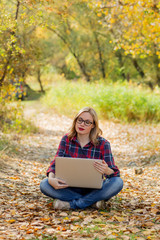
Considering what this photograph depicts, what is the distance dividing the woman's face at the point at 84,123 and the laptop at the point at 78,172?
0.41 m

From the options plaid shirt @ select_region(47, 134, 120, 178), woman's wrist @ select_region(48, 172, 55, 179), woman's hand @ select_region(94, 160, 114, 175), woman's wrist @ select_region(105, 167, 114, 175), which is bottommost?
woman's wrist @ select_region(48, 172, 55, 179)

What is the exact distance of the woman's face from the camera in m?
3.53

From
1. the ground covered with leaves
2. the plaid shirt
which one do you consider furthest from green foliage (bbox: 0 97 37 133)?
the plaid shirt

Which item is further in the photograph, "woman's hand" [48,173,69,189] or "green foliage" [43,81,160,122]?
"green foliage" [43,81,160,122]

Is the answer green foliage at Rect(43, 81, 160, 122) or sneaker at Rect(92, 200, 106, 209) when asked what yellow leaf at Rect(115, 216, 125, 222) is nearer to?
sneaker at Rect(92, 200, 106, 209)

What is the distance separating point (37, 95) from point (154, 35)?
12.2 meters

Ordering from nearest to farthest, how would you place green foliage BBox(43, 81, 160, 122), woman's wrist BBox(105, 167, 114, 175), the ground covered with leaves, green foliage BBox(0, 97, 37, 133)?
the ground covered with leaves < woman's wrist BBox(105, 167, 114, 175) < green foliage BBox(0, 97, 37, 133) < green foliage BBox(43, 81, 160, 122)

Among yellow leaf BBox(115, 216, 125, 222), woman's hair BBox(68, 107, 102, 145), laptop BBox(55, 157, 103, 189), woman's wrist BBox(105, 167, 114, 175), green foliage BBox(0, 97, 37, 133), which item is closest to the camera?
yellow leaf BBox(115, 216, 125, 222)

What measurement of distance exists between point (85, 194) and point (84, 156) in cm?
43

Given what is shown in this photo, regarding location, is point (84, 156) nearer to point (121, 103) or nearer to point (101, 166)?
point (101, 166)

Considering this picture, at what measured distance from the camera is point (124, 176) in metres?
5.35

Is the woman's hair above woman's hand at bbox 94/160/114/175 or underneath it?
above

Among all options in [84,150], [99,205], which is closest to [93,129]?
[84,150]

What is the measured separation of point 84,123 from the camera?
3531 mm
